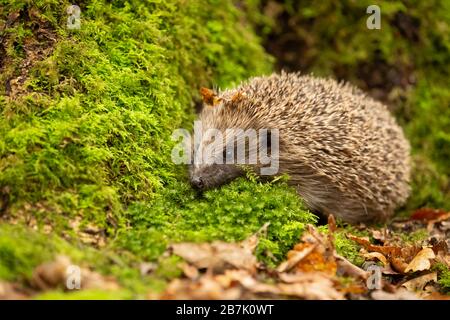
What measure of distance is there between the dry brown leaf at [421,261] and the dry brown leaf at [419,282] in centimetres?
7

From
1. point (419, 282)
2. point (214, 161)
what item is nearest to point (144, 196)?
point (214, 161)

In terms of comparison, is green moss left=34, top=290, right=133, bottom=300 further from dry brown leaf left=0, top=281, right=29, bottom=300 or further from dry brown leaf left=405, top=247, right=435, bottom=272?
dry brown leaf left=405, top=247, right=435, bottom=272

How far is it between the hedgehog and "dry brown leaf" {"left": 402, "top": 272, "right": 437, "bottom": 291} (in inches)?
53.4

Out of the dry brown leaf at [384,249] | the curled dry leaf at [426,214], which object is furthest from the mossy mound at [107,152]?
the curled dry leaf at [426,214]

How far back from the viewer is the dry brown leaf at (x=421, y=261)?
5023 mm

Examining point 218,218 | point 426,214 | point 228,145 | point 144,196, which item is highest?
point 228,145

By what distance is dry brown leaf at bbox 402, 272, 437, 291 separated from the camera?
4906 millimetres

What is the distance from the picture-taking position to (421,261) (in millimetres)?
5102

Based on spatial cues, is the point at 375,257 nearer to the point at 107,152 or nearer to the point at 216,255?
the point at 216,255

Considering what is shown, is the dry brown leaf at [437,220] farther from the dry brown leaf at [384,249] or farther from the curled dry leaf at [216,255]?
the curled dry leaf at [216,255]

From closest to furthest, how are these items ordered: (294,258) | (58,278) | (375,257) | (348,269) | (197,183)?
(58,278) → (294,258) → (348,269) → (375,257) → (197,183)

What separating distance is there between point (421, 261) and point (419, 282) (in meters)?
0.21

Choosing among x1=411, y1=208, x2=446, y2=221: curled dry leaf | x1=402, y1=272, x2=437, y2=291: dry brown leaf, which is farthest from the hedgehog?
x1=402, y1=272, x2=437, y2=291: dry brown leaf

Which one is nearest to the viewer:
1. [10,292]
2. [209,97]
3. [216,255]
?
[10,292]
